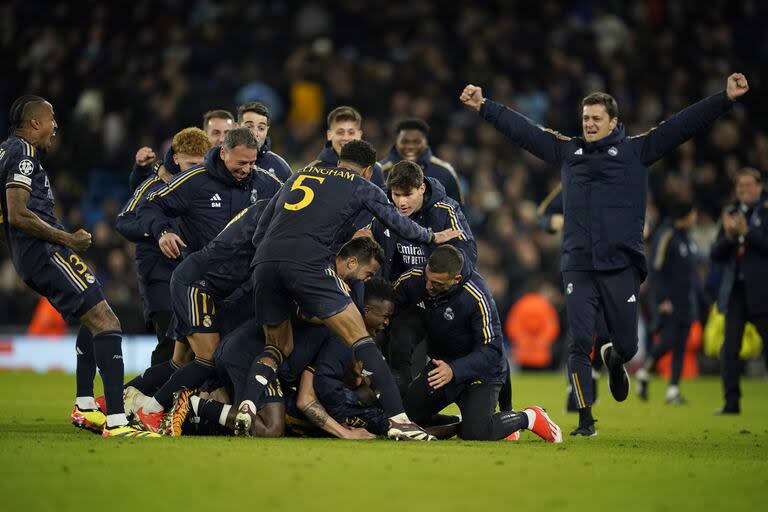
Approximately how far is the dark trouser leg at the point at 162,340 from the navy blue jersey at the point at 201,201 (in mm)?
877

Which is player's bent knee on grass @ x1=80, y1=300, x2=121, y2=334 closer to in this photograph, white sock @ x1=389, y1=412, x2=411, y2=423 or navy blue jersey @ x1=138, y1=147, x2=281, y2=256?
navy blue jersey @ x1=138, y1=147, x2=281, y2=256

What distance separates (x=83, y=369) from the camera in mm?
9094

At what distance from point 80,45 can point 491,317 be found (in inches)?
595

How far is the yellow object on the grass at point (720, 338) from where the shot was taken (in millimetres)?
14945

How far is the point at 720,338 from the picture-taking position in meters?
15.7

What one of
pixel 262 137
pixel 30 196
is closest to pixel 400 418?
pixel 30 196

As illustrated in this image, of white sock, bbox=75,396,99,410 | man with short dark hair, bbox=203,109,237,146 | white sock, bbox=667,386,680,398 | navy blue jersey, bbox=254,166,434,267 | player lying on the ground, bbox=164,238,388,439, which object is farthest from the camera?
white sock, bbox=667,386,680,398

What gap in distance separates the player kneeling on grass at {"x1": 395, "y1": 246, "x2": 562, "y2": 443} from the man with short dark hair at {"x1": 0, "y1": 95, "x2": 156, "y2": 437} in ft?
6.75

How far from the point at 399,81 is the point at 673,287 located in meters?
7.86

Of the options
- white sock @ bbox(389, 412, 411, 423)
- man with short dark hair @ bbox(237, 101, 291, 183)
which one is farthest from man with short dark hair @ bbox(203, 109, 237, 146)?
white sock @ bbox(389, 412, 411, 423)

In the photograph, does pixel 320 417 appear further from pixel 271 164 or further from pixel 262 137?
pixel 262 137

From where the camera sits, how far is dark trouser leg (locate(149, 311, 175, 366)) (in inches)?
399

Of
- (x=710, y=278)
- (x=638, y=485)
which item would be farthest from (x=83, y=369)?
(x=710, y=278)

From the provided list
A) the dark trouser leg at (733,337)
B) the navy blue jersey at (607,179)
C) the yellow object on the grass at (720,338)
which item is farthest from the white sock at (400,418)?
the yellow object on the grass at (720,338)
